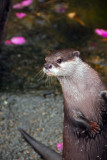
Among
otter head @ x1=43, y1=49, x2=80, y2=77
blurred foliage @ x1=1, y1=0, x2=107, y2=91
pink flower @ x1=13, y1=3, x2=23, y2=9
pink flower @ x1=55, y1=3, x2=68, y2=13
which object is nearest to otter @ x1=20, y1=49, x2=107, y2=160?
otter head @ x1=43, y1=49, x2=80, y2=77

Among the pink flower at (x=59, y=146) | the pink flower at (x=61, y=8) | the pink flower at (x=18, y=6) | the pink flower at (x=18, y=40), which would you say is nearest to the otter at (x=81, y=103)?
the pink flower at (x=59, y=146)

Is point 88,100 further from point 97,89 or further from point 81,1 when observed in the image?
point 81,1

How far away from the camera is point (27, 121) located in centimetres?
276

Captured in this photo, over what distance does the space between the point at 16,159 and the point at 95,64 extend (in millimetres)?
1189

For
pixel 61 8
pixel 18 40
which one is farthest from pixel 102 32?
pixel 18 40

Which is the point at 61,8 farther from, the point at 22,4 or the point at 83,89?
the point at 83,89

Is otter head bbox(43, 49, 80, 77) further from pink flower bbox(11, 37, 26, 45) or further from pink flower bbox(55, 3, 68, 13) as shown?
pink flower bbox(55, 3, 68, 13)

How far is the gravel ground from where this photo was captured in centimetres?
255

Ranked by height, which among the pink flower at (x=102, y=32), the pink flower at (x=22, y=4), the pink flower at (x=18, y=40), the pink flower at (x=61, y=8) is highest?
the pink flower at (x=22, y=4)

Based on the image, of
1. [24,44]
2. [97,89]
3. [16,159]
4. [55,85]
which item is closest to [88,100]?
[97,89]

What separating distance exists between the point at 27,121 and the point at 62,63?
919mm

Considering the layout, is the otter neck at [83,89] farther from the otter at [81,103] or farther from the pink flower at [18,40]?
the pink flower at [18,40]

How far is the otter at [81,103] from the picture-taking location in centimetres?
200

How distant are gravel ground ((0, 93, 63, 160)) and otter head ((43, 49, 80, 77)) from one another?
2.59 ft
